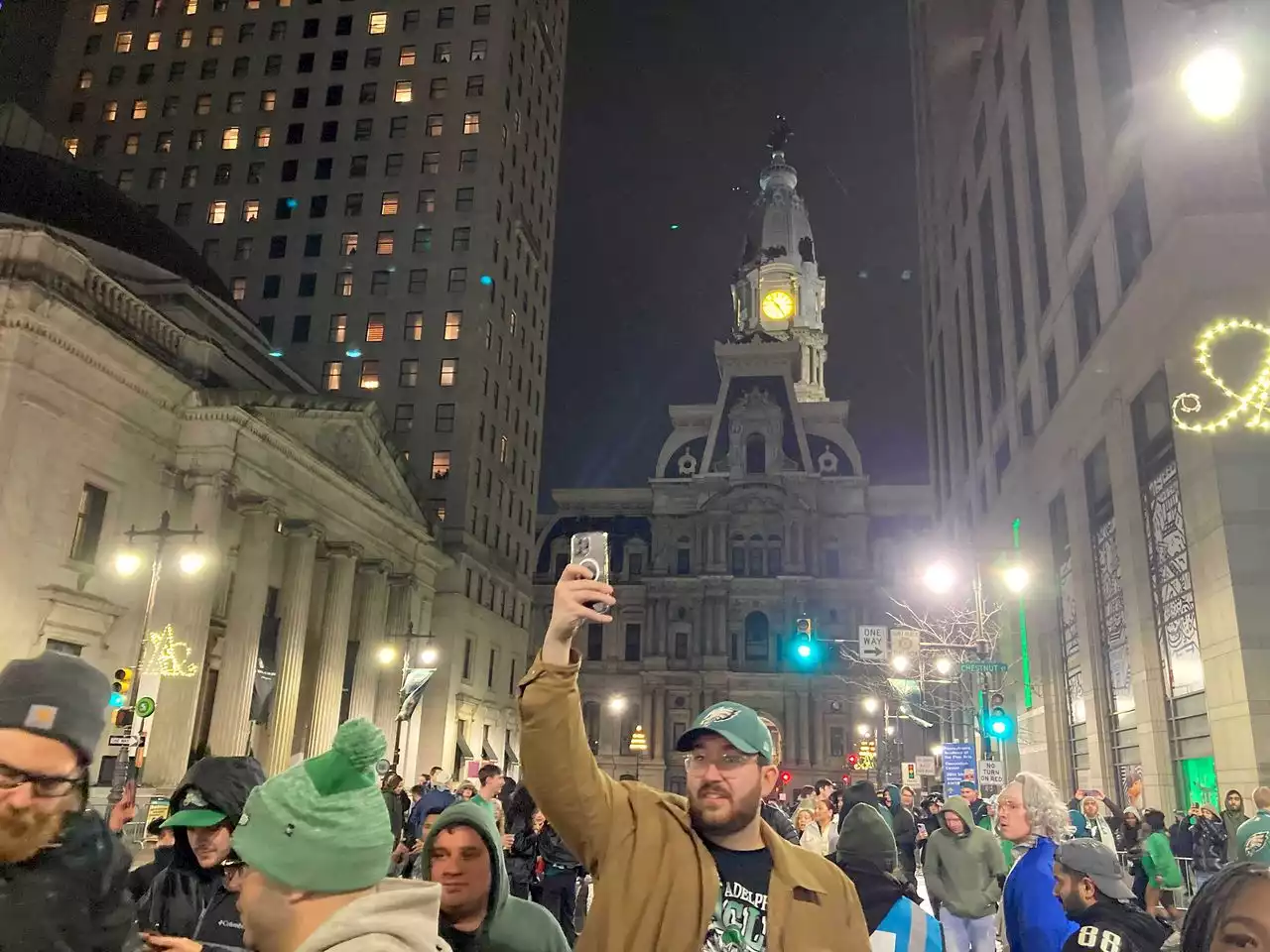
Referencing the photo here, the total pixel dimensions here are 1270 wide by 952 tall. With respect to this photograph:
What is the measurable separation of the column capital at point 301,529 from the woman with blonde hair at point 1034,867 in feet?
113

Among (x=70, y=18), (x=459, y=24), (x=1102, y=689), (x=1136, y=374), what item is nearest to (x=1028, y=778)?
(x=1136, y=374)

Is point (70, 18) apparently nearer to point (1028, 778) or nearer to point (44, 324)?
point (44, 324)

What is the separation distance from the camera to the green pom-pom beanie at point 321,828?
7.77ft

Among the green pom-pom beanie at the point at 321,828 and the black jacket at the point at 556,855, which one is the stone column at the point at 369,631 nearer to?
the black jacket at the point at 556,855

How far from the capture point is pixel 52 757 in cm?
300

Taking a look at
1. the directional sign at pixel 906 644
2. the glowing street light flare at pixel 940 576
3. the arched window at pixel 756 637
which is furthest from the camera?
the arched window at pixel 756 637

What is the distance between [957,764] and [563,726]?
2134cm

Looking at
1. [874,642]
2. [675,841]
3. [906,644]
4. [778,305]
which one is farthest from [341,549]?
[778,305]

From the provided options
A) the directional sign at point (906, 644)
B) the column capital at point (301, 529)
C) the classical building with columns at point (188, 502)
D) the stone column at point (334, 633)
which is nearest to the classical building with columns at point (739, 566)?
the classical building with columns at point (188, 502)

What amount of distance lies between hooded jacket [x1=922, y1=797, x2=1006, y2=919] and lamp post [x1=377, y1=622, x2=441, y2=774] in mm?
28936

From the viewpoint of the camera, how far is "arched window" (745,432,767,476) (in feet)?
258

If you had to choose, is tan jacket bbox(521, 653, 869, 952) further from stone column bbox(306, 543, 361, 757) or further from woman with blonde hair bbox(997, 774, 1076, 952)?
stone column bbox(306, 543, 361, 757)

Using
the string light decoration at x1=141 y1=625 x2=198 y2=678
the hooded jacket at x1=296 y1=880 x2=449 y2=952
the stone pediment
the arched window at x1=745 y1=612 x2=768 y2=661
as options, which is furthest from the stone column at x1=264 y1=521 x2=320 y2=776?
the arched window at x1=745 y1=612 x2=768 y2=661

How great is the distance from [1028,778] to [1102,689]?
23.9 metres
